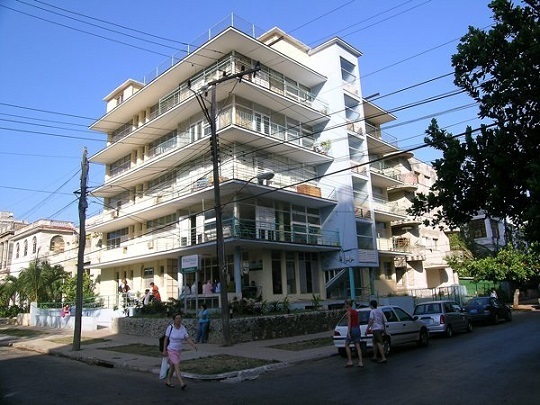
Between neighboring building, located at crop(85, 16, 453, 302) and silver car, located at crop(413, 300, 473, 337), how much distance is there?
1011 cm

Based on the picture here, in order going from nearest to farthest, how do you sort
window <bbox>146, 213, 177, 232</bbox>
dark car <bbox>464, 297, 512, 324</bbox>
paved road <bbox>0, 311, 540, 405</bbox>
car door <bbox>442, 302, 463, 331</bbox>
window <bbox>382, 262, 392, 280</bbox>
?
paved road <bbox>0, 311, 540, 405</bbox> → car door <bbox>442, 302, 463, 331</bbox> → dark car <bbox>464, 297, 512, 324</bbox> → window <bbox>146, 213, 177, 232</bbox> → window <bbox>382, 262, 392, 280</bbox>

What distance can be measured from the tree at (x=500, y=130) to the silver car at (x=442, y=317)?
9194mm

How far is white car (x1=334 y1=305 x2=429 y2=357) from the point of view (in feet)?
46.9

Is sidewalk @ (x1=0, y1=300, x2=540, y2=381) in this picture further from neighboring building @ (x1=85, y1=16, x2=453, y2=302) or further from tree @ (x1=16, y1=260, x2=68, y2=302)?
tree @ (x1=16, y1=260, x2=68, y2=302)

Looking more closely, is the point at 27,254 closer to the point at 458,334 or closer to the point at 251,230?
the point at 251,230

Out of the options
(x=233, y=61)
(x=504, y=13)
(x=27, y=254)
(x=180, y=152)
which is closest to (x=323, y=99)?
(x=233, y=61)

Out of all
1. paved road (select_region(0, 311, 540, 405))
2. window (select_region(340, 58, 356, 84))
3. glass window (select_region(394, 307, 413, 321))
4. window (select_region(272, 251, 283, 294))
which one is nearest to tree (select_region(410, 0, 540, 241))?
paved road (select_region(0, 311, 540, 405))

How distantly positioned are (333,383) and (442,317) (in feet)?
37.2

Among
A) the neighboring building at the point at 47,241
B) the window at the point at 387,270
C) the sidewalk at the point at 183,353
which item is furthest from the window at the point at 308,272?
the neighboring building at the point at 47,241

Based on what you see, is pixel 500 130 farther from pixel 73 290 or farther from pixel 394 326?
pixel 73 290

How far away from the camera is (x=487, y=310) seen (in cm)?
2512

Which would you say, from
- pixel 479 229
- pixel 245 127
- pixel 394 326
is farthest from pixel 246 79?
pixel 479 229

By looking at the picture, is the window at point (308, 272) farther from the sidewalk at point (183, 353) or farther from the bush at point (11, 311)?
the bush at point (11, 311)

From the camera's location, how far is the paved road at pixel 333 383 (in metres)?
8.39
